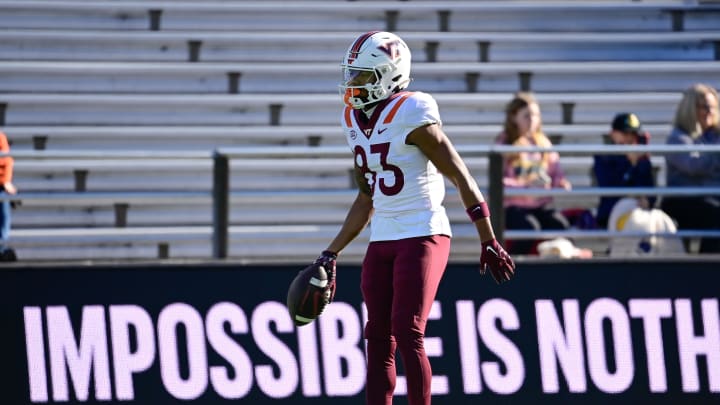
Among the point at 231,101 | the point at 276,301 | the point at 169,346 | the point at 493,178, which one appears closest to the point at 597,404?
the point at 493,178

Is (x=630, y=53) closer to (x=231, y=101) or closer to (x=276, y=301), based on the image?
(x=231, y=101)

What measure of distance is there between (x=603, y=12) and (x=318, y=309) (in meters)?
6.91

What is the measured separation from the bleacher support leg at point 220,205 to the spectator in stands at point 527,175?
5.15 ft

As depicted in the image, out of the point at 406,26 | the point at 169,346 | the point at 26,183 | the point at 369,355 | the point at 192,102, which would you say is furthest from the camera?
the point at 406,26

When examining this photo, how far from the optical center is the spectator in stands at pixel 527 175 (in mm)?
7203

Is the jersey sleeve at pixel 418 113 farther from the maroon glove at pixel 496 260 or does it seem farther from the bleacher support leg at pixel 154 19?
the bleacher support leg at pixel 154 19

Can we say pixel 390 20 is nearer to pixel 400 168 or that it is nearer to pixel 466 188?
pixel 400 168

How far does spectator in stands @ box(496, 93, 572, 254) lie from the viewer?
23.6ft

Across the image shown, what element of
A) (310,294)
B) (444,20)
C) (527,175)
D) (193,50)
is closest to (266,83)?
(193,50)

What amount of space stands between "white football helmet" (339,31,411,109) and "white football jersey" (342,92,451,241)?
6cm

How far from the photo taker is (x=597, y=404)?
21.5 feet

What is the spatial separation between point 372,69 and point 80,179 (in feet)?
16.2

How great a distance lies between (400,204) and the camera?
194 inches

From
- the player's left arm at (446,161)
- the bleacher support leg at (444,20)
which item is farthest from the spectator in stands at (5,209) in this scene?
the bleacher support leg at (444,20)
